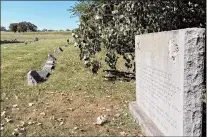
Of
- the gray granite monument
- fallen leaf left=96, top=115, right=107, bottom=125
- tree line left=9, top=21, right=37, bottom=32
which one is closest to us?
the gray granite monument

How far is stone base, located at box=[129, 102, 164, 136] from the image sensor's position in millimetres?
6468

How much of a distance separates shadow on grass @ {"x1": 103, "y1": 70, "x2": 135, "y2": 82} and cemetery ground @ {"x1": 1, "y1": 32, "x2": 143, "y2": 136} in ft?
0.86

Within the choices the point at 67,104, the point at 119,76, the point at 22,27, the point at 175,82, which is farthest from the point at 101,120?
the point at 22,27

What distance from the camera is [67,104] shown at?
9094 mm

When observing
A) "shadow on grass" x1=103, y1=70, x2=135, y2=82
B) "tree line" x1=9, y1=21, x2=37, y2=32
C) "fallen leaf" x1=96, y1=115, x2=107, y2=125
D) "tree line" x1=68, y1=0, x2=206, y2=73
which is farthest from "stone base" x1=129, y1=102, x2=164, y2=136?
"tree line" x1=9, y1=21, x2=37, y2=32

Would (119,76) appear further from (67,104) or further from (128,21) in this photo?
(67,104)

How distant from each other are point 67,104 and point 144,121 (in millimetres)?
2548

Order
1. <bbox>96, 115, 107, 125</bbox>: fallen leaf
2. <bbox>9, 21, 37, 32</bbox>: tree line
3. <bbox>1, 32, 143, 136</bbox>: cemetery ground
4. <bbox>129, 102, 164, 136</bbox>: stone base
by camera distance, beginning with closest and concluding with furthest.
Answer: <bbox>129, 102, 164, 136</bbox>: stone base < <bbox>1, 32, 143, 136</bbox>: cemetery ground < <bbox>96, 115, 107, 125</bbox>: fallen leaf < <bbox>9, 21, 37, 32</bbox>: tree line

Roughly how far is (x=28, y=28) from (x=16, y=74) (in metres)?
87.1

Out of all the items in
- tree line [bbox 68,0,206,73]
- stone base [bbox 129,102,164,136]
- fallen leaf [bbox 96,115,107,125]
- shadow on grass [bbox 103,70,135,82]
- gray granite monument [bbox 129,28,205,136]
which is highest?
tree line [bbox 68,0,206,73]

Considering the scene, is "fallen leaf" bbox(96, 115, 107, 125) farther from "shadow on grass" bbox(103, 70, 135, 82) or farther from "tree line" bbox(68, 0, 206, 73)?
"shadow on grass" bbox(103, 70, 135, 82)

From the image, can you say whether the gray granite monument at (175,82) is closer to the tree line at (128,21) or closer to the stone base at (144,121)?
the stone base at (144,121)

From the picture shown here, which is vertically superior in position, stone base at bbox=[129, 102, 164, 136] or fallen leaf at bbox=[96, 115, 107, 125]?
stone base at bbox=[129, 102, 164, 136]

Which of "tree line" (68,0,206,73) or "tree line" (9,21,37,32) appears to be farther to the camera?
"tree line" (9,21,37,32)
